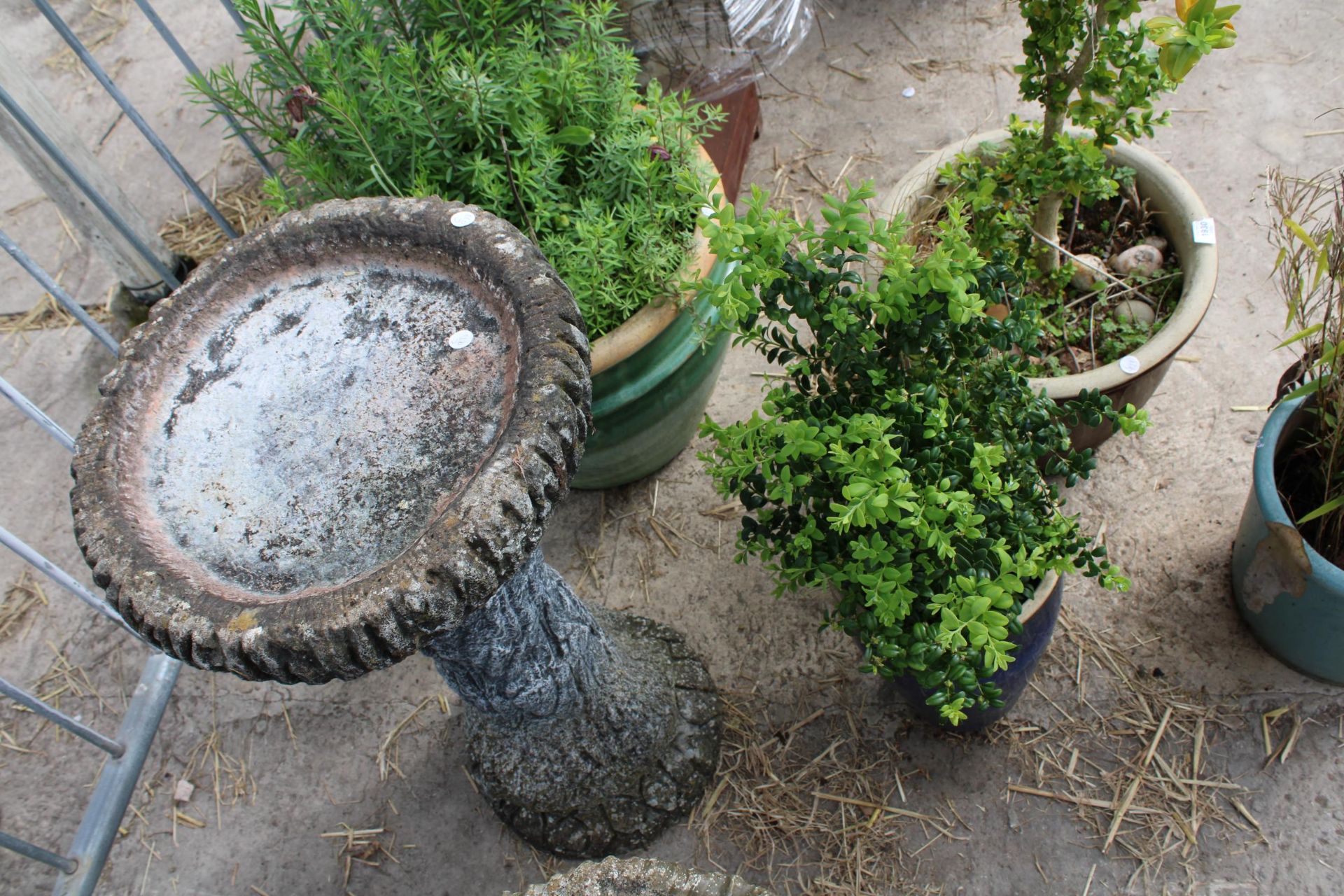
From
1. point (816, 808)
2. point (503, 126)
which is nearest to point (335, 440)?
point (503, 126)

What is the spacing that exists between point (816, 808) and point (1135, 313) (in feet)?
5.09

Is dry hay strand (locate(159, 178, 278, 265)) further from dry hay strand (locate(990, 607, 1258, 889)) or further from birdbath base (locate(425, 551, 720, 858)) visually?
dry hay strand (locate(990, 607, 1258, 889))

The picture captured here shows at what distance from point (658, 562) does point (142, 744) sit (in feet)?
4.93

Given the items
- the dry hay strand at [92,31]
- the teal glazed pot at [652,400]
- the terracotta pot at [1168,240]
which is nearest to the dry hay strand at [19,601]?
the teal glazed pot at [652,400]

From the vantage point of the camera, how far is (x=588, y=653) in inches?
85.5

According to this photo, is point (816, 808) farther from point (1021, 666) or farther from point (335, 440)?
point (335, 440)

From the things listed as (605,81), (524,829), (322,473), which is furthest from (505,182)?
(524,829)

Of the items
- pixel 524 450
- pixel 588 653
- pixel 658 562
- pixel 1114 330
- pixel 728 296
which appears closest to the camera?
pixel 524 450

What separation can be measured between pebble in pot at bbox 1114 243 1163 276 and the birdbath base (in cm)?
159

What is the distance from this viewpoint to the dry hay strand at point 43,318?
3557 mm

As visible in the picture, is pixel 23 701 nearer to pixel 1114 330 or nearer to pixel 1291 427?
pixel 1114 330

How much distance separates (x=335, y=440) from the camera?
157 centimetres

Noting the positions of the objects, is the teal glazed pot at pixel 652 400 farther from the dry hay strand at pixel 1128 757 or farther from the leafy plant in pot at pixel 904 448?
the dry hay strand at pixel 1128 757

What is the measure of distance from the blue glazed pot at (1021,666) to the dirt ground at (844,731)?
Result: 0.10m
